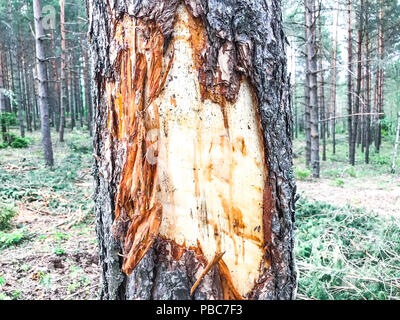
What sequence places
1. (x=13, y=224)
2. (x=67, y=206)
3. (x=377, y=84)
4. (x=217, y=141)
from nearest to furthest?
1. (x=217, y=141)
2. (x=13, y=224)
3. (x=67, y=206)
4. (x=377, y=84)

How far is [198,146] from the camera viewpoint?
1256 mm

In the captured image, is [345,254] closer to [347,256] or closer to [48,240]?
[347,256]

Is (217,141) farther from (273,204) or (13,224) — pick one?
(13,224)

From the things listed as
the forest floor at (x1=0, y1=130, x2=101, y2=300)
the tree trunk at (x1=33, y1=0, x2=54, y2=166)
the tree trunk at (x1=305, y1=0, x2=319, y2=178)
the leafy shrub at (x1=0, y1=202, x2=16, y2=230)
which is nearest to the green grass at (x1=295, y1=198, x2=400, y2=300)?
the forest floor at (x1=0, y1=130, x2=101, y2=300)

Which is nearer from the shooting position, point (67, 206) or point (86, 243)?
point (86, 243)

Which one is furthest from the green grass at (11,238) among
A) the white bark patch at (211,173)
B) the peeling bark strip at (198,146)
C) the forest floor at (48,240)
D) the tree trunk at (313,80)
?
the tree trunk at (313,80)

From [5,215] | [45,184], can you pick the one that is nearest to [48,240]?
[5,215]

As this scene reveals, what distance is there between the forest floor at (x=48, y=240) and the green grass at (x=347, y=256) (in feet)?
6.79

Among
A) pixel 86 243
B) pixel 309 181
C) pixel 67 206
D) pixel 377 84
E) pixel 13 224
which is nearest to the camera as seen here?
pixel 86 243

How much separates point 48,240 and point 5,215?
0.90m

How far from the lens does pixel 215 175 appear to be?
49.4 inches
